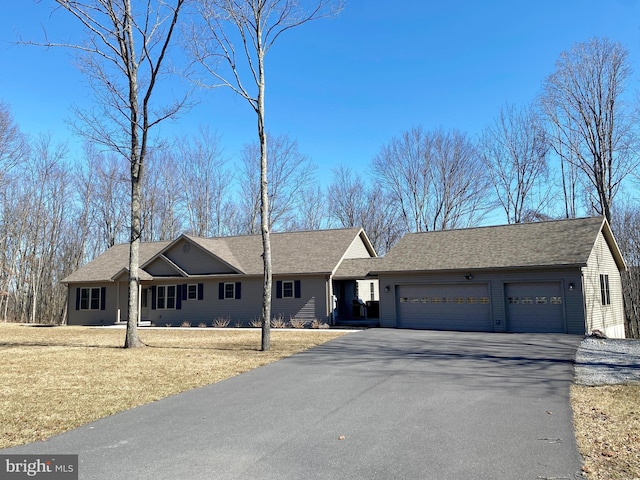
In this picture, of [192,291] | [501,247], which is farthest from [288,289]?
[501,247]

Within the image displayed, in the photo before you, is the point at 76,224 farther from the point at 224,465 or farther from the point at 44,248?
the point at 224,465

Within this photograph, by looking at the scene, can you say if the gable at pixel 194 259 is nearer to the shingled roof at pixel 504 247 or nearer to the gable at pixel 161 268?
the gable at pixel 161 268

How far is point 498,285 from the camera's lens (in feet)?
59.9

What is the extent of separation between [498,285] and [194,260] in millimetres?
15989

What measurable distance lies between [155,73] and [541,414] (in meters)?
14.5

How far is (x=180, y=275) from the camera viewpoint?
82.3ft

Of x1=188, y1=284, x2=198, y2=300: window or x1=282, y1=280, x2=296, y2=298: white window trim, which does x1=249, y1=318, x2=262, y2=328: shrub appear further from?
x1=188, y1=284, x2=198, y2=300: window

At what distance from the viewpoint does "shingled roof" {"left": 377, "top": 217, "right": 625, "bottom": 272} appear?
17484 mm

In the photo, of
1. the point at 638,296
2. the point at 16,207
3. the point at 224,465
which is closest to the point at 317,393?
the point at 224,465

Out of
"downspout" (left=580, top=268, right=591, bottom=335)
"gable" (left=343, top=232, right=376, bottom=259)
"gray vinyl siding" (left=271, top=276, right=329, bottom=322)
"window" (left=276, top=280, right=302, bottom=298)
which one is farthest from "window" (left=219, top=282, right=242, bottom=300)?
"downspout" (left=580, top=268, right=591, bottom=335)

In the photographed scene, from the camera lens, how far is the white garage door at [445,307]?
1858 centimetres

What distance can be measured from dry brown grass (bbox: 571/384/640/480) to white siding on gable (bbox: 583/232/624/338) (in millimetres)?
10327
